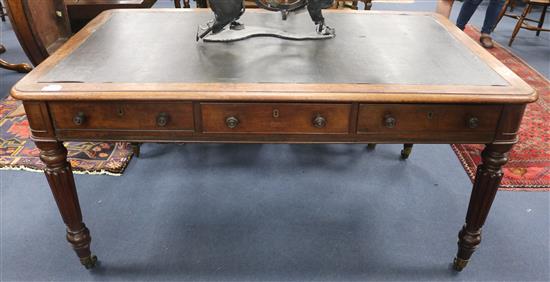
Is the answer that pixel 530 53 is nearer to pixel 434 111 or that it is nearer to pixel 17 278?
pixel 434 111

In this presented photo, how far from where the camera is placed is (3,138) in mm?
2562

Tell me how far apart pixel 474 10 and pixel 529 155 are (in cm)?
200

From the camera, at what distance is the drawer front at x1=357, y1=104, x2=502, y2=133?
131cm

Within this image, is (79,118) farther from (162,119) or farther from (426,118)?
(426,118)

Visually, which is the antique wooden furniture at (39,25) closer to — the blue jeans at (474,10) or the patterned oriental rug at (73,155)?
the patterned oriental rug at (73,155)

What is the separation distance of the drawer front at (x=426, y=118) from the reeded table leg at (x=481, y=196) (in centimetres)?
12

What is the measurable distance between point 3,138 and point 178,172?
43.7 inches

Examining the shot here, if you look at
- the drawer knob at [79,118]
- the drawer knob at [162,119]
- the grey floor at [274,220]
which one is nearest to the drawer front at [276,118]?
the drawer knob at [162,119]

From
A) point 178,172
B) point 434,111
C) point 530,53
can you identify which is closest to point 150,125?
point 434,111

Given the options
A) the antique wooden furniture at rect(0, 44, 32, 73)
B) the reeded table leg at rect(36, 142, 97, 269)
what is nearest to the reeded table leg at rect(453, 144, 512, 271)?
the reeded table leg at rect(36, 142, 97, 269)

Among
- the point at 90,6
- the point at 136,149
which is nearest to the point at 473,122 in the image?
the point at 136,149

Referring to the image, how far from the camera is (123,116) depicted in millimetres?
1324

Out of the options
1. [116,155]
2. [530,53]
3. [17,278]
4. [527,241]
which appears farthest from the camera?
[530,53]

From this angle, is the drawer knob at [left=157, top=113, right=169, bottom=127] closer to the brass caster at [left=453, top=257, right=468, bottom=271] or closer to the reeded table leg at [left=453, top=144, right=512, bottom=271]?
the reeded table leg at [left=453, top=144, right=512, bottom=271]
